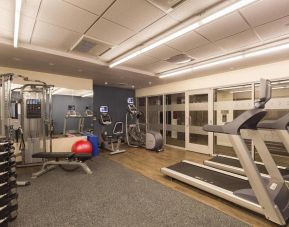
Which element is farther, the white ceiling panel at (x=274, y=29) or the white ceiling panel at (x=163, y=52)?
the white ceiling panel at (x=163, y=52)

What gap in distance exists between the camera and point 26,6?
2227 mm

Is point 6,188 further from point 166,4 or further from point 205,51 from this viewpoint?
point 205,51

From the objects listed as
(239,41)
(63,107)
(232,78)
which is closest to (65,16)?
(239,41)

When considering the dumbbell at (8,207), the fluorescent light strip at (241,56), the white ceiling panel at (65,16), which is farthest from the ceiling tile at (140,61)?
the dumbbell at (8,207)

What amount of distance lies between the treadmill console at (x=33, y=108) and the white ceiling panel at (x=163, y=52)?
10.4 feet

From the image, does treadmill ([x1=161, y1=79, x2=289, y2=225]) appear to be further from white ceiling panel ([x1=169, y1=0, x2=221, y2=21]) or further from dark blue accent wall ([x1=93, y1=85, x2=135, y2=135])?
dark blue accent wall ([x1=93, y1=85, x2=135, y2=135])

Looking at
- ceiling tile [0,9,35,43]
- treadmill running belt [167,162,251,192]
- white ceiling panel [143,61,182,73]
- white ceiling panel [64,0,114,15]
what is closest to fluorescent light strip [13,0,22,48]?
ceiling tile [0,9,35,43]

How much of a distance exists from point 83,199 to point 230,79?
4715mm

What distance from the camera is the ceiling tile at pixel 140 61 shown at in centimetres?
406

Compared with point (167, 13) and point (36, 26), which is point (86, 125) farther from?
point (167, 13)

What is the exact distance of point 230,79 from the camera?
5012 millimetres

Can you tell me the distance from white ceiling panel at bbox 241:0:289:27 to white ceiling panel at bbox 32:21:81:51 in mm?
2583

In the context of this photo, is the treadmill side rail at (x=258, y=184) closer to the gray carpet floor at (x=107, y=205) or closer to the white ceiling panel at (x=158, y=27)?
the gray carpet floor at (x=107, y=205)

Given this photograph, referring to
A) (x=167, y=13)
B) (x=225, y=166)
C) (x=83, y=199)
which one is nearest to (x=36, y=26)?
(x=167, y=13)
